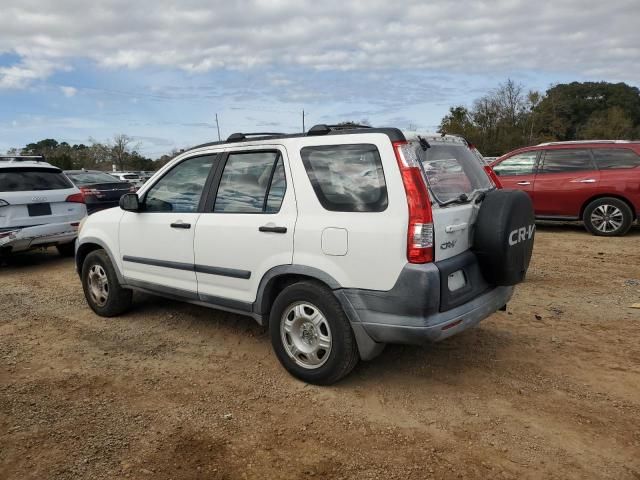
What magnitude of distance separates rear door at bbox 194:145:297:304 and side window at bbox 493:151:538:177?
7.88 meters

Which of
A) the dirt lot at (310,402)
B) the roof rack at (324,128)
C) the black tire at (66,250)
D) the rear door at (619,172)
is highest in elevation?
the roof rack at (324,128)

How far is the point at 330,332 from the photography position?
3518 mm

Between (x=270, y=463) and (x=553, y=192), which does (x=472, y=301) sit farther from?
(x=553, y=192)

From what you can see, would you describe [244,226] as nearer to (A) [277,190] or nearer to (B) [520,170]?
(A) [277,190]

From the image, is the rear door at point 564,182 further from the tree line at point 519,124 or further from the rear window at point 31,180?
the tree line at point 519,124

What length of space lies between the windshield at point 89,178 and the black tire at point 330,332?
9.82 meters

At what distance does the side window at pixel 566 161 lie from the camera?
9.74 meters

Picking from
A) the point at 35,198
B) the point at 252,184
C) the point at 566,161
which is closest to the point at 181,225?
the point at 252,184

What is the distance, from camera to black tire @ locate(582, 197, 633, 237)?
9281 millimetres

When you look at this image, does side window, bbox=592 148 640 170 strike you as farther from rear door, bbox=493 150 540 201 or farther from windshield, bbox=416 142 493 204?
windshield, bbox=416 142 493 204

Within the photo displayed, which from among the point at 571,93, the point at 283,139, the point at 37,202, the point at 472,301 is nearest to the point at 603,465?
the point at 472,301

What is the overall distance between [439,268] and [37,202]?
6.63m

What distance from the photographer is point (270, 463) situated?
9.48ft

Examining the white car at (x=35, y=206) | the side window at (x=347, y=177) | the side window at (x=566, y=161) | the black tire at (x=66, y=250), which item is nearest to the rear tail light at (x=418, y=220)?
the side window at (x=347, y=177)
